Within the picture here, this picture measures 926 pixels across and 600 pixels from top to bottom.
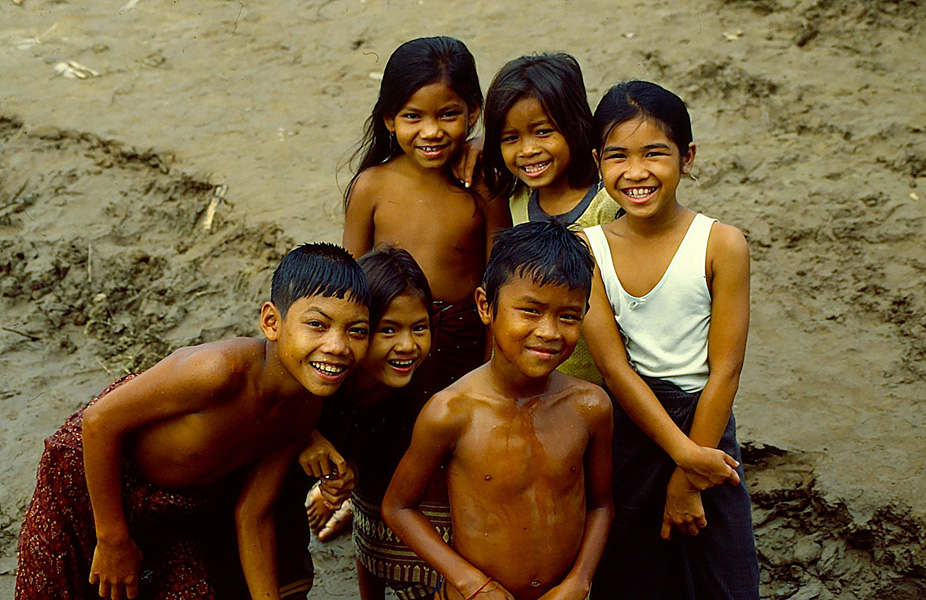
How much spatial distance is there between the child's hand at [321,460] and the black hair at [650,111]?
3.29 feet

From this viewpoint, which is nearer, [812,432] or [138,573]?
[138,573]

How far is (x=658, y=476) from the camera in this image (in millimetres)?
2465

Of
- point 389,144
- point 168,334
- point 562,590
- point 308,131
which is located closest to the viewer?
point 562,590

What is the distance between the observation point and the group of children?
86.2 inches

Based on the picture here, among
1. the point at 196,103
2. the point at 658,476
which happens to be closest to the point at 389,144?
the point at 658,476

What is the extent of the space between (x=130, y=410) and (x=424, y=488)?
0.68 metres

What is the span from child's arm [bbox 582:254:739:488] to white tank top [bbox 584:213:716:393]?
34 mm

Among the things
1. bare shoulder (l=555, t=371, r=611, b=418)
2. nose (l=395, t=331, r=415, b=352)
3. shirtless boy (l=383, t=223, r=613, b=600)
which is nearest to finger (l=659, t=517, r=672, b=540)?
shirtless boy (l=383, t=223, r=613, b=600)

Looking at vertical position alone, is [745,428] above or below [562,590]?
below

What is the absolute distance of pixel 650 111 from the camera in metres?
2.38

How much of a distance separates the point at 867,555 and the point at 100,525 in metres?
2.29

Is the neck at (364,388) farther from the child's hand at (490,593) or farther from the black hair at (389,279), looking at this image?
the child's hand at (490,593)

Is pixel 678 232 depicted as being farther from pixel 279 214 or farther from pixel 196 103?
pixel 196 103

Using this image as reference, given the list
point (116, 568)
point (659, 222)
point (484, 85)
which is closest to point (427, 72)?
point (659, 222)
